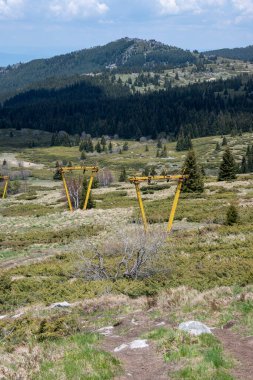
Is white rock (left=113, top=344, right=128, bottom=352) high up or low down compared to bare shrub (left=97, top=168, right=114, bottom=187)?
up

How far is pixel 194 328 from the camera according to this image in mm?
12148

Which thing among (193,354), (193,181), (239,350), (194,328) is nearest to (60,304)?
(194,328)

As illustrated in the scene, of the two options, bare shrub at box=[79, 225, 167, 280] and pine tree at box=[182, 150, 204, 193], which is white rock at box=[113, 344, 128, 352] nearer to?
bare shrub at box=[79, 225, 167, 280]

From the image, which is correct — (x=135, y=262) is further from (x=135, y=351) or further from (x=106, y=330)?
(x=135, y=351)

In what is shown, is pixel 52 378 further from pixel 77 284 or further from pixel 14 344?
pixel 77 284

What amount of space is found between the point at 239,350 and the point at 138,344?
258cm

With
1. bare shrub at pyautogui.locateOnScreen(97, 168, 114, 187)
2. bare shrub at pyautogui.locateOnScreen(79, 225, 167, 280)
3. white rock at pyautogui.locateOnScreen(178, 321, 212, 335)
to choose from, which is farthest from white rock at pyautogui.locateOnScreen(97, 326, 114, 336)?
bare shrub at pyautogui.locateOnScreen(97, 168, 114, 187)

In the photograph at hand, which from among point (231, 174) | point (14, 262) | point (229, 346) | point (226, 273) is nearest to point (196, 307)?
point (229, 346)

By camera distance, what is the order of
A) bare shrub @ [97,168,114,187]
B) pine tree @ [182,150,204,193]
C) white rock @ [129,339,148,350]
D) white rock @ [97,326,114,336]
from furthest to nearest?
bare shrub @ [97,168,114,187]
pine tree @ [182,150,204,193]
white rock @ [97,326,114,336]
white rock @ [129,339,148,350]

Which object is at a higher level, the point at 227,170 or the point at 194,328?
the point at 194,328

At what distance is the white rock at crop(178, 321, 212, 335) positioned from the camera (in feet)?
39.1

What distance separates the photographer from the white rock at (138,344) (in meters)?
11.7

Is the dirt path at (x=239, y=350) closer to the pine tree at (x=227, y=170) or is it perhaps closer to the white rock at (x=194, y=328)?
the white rock at (x=194, y=328)

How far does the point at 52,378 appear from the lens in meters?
9.64
